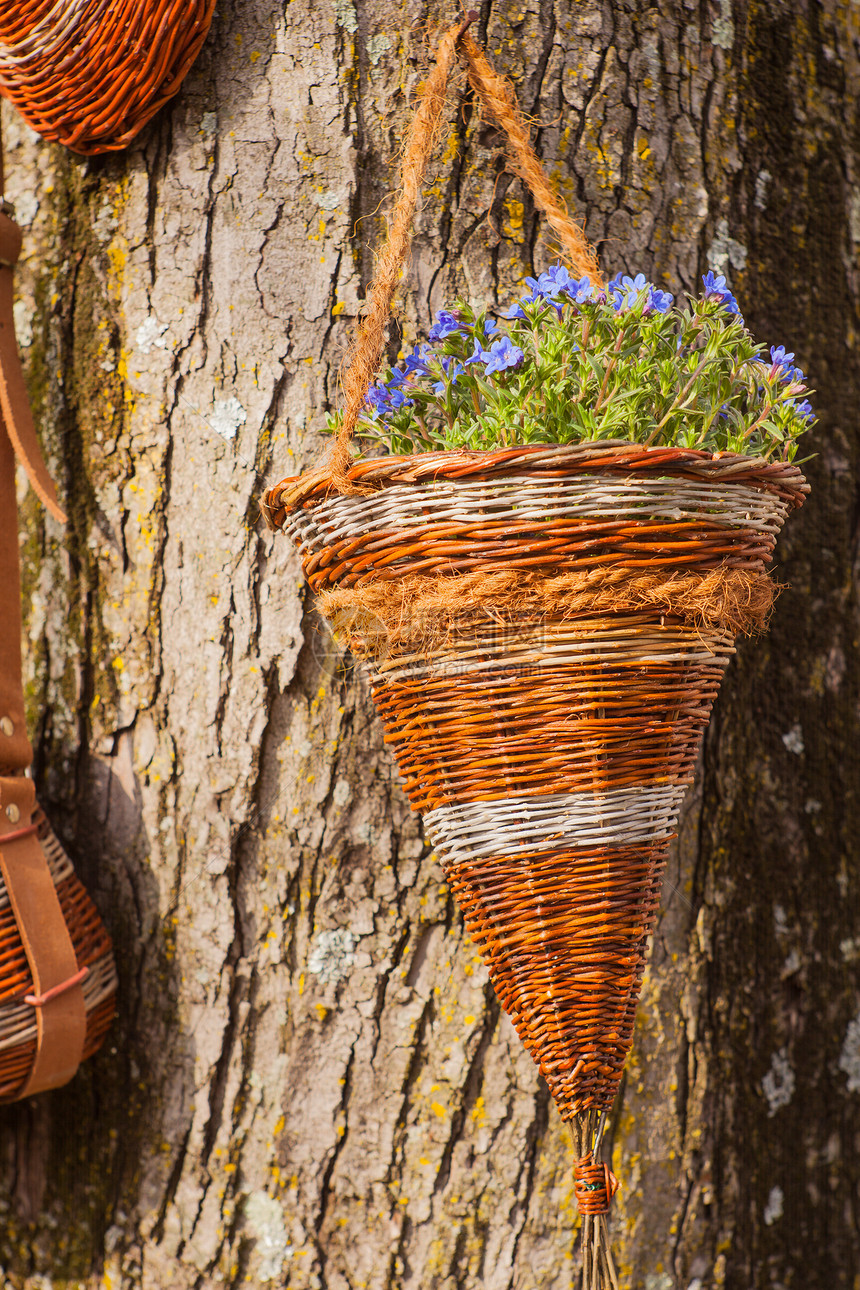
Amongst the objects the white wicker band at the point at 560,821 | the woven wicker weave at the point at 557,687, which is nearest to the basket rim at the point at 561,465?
the woven wicker weave at the point at 557,687

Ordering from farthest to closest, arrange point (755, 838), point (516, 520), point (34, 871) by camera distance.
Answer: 1. point (755, 838)
2. point (34, 871)
3. point (516, 520)

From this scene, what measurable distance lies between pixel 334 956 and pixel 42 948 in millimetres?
401

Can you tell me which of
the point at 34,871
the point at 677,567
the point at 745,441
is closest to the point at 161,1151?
the point at 34,871

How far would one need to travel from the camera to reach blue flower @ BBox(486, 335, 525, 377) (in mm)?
891

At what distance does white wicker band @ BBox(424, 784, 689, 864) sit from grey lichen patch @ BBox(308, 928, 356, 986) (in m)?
0.42

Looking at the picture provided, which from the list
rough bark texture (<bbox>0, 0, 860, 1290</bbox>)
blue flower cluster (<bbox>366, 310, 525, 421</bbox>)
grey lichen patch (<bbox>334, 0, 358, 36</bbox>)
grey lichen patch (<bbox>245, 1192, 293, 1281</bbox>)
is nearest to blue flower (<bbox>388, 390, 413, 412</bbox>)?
blue flower cluster (<bbox>366, 310, 525, 421</bbox>)

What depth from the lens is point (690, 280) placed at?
4.50 ft

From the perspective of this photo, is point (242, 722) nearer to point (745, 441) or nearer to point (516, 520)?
point (516, 520)

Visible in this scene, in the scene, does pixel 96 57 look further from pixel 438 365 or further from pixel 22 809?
pixel 22 809

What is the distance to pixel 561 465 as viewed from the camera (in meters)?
0.83

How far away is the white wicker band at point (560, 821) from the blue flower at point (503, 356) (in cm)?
44

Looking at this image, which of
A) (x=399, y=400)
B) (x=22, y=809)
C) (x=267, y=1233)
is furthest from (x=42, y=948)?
(x=399, y=400)

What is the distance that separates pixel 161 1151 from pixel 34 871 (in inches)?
19.1

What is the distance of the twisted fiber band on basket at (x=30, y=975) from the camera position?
117 centimetres
